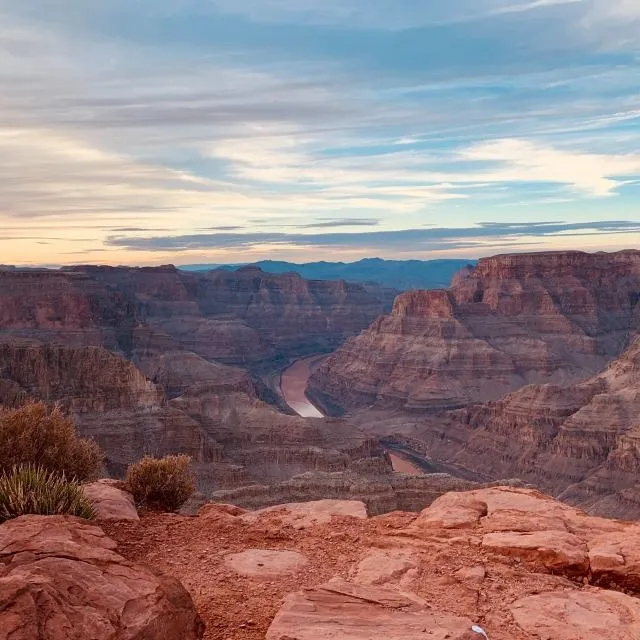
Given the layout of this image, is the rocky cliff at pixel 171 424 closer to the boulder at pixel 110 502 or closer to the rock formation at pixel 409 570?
the boulder at pixel 110 502

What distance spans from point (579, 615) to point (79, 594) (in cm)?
584

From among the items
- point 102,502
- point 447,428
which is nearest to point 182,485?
point 102,502

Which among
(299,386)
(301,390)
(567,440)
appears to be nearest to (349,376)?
(301,390)

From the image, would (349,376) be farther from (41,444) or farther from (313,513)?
(313,513)

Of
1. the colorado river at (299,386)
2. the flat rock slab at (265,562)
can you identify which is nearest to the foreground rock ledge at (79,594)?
the flat rock slab at (265,562)

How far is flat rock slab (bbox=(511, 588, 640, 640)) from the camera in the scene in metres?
8.32

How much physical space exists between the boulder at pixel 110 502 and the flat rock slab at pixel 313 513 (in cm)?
214

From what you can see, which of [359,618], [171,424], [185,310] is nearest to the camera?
[359,618]

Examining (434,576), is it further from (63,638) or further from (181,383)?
(181,383)

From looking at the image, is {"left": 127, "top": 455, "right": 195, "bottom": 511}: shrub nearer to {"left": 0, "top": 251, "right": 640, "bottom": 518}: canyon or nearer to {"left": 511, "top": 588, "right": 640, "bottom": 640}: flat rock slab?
Result: {"left": 511, "top": 588, "right": 640, "bottom": 640}: flat rock slab

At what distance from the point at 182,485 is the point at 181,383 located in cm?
7260

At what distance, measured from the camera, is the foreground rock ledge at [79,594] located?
6734 mm

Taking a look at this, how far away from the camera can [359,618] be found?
769 centimetres

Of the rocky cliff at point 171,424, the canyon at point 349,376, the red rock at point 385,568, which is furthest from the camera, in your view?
the canyon at point 349,376
